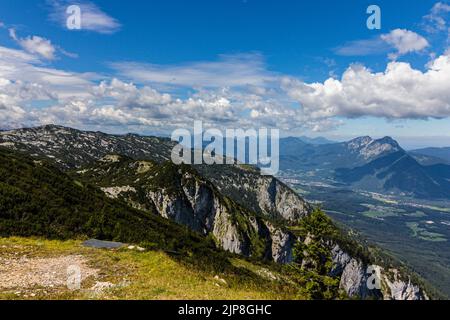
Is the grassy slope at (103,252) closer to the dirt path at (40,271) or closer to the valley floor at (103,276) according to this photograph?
the valley floor at (103,276)

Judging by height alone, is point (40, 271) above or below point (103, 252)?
above

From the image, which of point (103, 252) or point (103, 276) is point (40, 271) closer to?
point (103, 276)

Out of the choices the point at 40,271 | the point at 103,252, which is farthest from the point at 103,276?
the point at 103,252

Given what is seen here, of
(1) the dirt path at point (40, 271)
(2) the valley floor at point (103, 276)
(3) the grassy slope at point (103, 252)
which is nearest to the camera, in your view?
(2) the valley floor at point (103, 276)

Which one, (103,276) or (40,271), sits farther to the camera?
(40,271)

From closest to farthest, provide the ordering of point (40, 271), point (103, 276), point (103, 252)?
point (103, 276) → point (40, 271) → point (103, 252)

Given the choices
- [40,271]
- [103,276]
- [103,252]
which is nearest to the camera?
[103,276]

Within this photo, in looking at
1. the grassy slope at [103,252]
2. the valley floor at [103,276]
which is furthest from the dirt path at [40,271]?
the grassy slope at [103,252]

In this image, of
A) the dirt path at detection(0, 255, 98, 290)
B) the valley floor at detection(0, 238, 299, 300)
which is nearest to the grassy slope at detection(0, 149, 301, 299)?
the valley floor at detection(0, 238, 299, 300)
